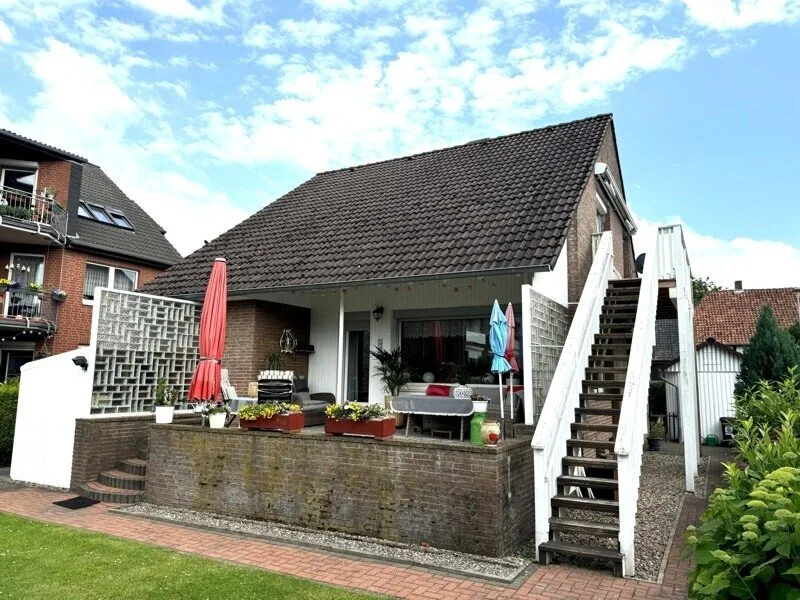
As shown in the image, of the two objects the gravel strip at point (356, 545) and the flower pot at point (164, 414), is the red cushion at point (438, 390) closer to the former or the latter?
the gravel strip at point (356, 545)

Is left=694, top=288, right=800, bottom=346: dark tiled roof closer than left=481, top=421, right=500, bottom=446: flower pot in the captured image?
No

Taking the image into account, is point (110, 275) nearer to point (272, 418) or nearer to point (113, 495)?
point (113, 495)

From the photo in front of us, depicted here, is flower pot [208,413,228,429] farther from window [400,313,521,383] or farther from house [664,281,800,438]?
house [664,281,800,438]

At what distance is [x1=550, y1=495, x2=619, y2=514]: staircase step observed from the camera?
5.98 metres

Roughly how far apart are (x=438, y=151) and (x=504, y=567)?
12.4m

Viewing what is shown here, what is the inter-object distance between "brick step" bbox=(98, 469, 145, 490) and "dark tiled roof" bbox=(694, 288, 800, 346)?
2479 cm

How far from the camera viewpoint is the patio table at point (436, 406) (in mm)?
8531

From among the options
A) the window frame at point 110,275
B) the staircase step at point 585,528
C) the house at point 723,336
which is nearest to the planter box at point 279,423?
the staircase step at point 585,528

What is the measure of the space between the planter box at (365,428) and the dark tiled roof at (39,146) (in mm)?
15875

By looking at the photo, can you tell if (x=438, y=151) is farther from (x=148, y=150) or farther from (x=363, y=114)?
(x=148, y=150)

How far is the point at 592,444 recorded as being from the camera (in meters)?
6.98

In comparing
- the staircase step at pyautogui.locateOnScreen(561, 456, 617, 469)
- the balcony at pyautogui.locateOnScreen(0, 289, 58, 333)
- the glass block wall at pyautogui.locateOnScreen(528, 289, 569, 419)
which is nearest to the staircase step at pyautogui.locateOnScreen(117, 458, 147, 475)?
the glass block wall at pyautogui.locateOnScreen(528, 289, 569, 419)

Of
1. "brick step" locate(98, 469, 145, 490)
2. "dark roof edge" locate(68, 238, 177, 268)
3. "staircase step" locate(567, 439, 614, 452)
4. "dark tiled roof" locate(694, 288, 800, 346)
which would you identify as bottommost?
"brick step" locate(98, 469, 145, 490)

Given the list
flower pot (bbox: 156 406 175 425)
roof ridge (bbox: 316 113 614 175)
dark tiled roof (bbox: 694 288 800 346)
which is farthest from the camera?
dark tiled roof (bbox: 694 288 800 346)
